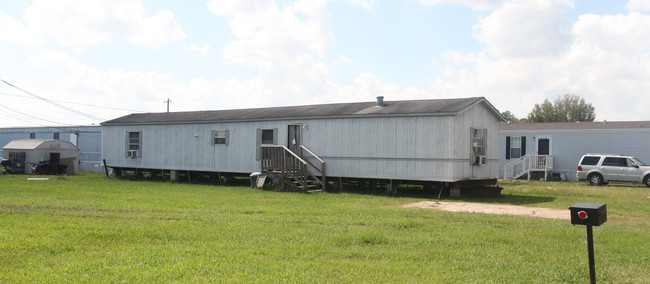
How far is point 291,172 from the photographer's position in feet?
60.4

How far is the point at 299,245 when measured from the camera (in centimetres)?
745

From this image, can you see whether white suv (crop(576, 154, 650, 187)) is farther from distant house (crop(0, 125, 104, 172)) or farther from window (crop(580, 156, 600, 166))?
distant house (crop(0, 125, 104, 172))

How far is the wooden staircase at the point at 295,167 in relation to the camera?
18.2 meters

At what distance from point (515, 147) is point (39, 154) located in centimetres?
2479

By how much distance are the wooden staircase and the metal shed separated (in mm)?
13870

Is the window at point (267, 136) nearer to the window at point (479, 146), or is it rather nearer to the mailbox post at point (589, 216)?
the window at point (479, 146)

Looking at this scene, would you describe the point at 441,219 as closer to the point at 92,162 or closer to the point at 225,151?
the point at 225,151

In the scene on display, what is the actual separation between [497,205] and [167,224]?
888cm

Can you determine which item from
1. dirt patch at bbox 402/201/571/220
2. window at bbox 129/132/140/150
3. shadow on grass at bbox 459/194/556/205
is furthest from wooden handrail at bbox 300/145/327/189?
window at bbox 129/132/140/150

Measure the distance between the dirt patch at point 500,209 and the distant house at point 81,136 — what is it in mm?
24446

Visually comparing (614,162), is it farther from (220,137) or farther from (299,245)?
(299,245)

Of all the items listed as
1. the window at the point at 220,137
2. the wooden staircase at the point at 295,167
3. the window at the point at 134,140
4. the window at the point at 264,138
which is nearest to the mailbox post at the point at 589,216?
the wooden staircase at the point at 295,167

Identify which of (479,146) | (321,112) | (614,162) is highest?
(321,112)

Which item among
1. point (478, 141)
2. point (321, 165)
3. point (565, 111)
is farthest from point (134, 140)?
point (565, 111)
